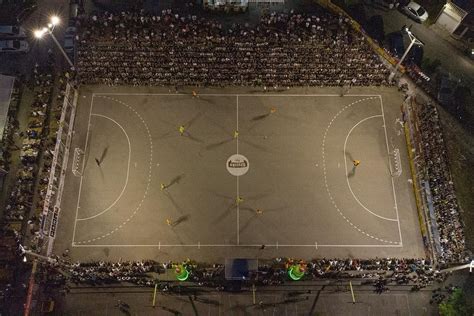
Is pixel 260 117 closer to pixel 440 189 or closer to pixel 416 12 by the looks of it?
pixel 440 189

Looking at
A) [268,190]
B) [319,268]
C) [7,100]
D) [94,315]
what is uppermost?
[7,100]

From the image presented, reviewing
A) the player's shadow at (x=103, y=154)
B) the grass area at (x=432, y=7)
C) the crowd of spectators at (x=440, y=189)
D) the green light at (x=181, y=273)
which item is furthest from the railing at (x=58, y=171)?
the grass area at (x=432, y=7)

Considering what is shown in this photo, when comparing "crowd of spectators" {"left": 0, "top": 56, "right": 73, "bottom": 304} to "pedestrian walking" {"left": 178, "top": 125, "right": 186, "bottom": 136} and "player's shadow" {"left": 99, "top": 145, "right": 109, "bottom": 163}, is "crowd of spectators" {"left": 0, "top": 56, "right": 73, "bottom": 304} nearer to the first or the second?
"player's shadow" {"left": 99, "top": 145, "right": 109, "bottom": 163}

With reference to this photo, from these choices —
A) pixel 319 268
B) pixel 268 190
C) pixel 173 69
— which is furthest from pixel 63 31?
pixel 319 268

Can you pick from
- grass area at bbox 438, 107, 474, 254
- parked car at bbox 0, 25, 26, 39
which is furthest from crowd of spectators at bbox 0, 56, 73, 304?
grass area at bbox 438, 107, 474, 254

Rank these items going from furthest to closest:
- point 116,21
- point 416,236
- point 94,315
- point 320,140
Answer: point 116,21, point 320,140, point 416,236, point 94,315

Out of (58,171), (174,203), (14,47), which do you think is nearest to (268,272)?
(174,203)

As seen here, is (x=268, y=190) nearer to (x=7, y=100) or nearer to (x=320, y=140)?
(x=320, y=140)
